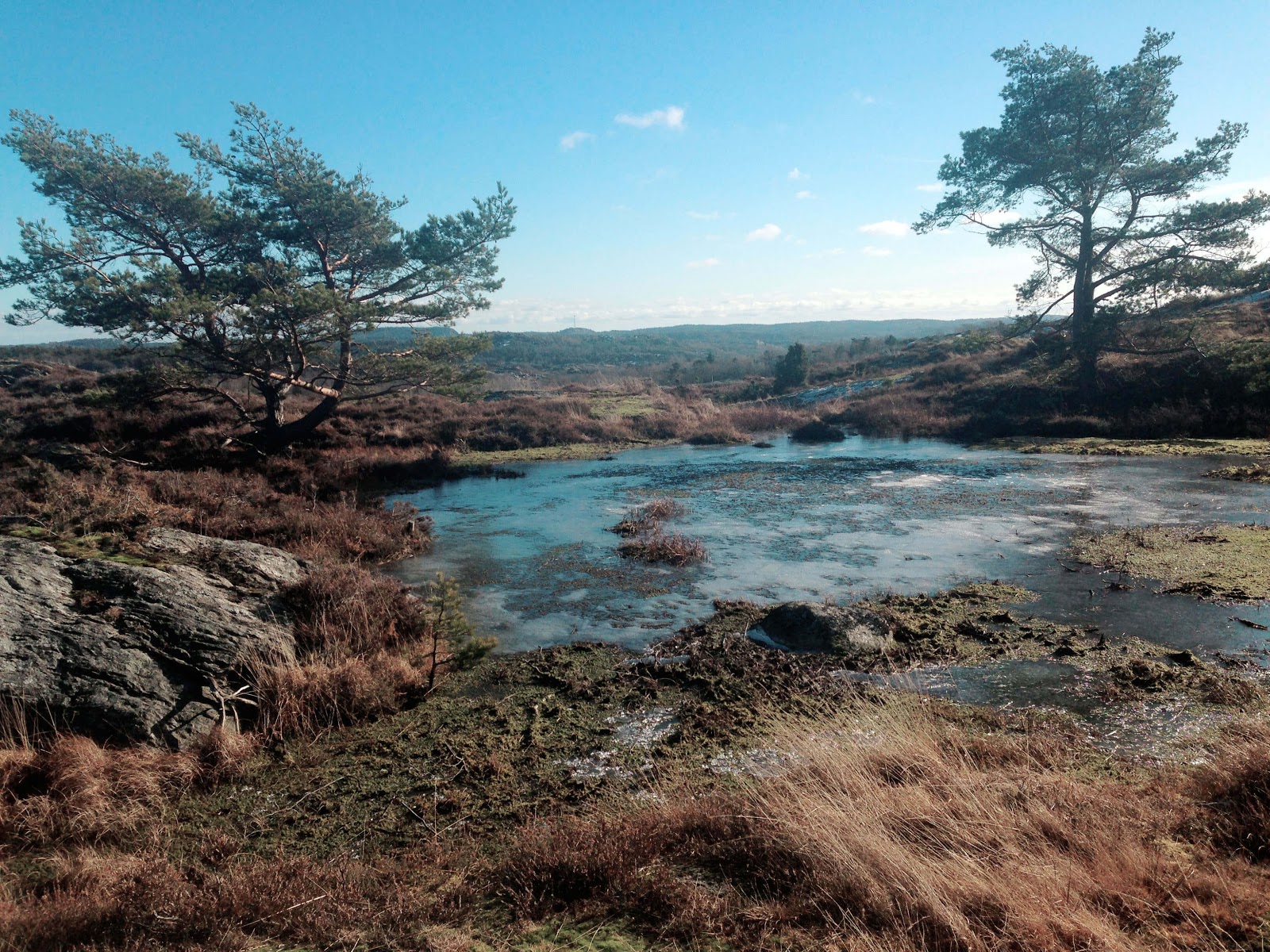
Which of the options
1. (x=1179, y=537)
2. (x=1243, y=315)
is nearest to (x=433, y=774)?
(x=1179, y=537)

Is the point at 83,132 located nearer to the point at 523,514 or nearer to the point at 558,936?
the point at 523,514

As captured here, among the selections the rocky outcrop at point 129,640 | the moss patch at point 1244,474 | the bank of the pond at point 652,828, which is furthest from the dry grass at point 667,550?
the moss patch at point 1244,474

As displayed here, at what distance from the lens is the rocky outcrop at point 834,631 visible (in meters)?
7.92

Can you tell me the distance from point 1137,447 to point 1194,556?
1387cm

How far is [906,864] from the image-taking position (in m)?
3.45

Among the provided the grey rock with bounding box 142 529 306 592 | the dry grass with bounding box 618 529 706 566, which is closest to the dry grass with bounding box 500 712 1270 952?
the grey rock with bounding box 142 529 306 592

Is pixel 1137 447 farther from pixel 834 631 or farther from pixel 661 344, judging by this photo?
pixel 661 344

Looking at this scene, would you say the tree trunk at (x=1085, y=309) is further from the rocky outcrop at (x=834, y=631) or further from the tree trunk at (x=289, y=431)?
the tree trunk at (x=289, y=431)

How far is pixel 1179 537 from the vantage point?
12055 mm

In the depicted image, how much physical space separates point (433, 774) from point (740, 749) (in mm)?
2488

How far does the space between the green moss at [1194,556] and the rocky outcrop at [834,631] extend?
180 inches

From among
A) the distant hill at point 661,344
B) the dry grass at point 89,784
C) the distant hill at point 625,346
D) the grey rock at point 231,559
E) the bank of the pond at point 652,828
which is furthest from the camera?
the distant hill at point 661,344

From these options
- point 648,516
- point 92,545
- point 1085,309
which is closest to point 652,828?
point 92,545

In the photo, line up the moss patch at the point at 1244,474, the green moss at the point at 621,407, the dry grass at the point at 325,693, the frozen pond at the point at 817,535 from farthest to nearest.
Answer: the green moss at the point at 621,407 → the moss patch at the point at 1244,474 → the frozen pond at the point at 817,535 → the dry grass at the point at 325,693
